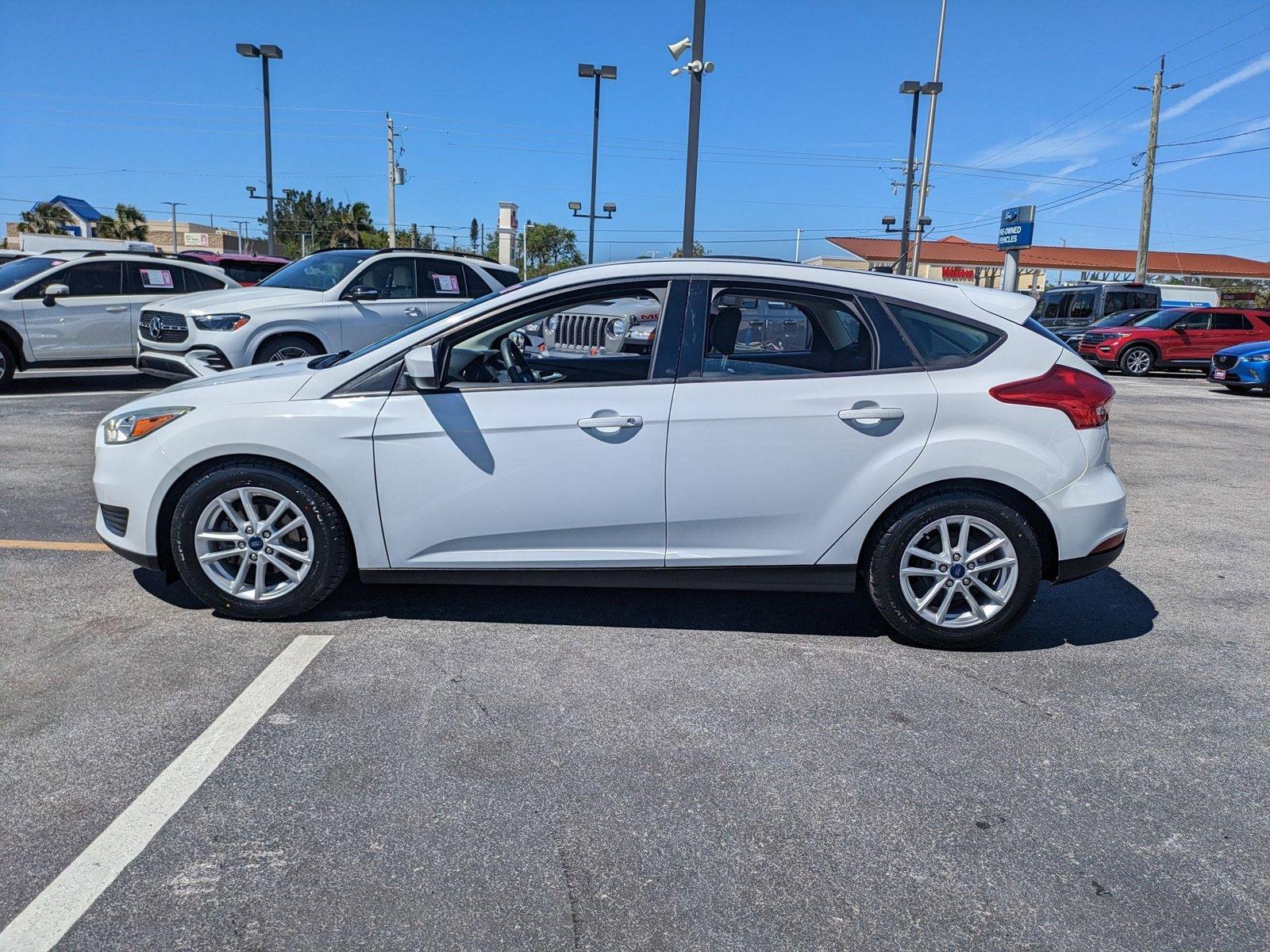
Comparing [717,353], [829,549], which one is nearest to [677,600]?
[829,549]

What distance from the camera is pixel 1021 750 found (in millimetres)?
3328

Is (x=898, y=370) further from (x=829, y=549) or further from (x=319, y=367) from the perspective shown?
(x=319, y=367)

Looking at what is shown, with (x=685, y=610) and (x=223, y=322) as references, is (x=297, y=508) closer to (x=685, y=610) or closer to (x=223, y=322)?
(x=685, y=610)

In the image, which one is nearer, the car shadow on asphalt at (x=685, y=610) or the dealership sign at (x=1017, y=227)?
the car shadow on asphalt at (x=685, y=610)

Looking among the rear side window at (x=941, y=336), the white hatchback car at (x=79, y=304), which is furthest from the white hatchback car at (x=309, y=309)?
the rear side window at (x=941, y=336)

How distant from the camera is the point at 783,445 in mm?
4031

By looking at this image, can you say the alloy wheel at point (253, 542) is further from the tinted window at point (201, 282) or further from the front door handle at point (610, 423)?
the tinted window at point (201, 282)

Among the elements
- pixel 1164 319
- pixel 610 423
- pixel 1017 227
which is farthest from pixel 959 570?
pixel 1164 319

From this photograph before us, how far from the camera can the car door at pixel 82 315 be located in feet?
38.3

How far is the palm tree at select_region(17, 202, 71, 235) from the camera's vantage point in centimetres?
6347

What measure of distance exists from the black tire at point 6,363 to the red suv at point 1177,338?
68.3ft

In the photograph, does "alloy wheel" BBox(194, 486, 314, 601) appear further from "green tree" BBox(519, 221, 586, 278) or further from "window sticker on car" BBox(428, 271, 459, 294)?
"green tree" BBox(519, 221, 586, 278)

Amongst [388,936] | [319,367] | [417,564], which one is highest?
[319,367]

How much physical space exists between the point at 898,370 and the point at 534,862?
2.56 metres
